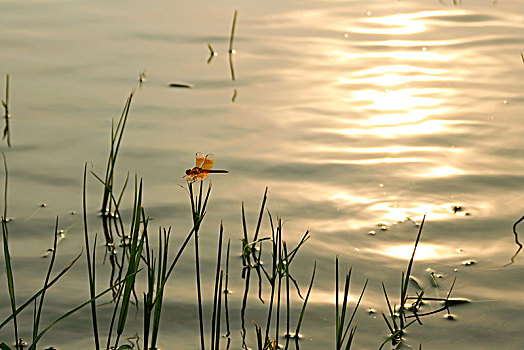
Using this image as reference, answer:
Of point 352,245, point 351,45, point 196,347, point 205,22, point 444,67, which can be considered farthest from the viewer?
point 205,22

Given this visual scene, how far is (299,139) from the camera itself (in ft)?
12.5

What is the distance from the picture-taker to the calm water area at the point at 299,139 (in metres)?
2.60

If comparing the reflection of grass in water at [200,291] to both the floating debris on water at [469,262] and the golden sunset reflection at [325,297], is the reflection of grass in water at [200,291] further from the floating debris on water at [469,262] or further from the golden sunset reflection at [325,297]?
the floating debris on water at [469,262]

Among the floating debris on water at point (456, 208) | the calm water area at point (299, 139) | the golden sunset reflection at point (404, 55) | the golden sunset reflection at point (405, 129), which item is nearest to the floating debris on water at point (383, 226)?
the calm water area at point (299, 139)

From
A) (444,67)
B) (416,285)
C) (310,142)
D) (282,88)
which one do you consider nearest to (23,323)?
(416,285)

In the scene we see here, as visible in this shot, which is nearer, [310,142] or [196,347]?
[196,347]

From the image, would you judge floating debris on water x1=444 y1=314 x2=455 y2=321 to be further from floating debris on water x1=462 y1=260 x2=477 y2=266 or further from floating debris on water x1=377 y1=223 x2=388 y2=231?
floating debris on water x1=377 y1=223 x2=388 y2=231

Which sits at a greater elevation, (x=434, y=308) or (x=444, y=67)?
(x=444, y=67)

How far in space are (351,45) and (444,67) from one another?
666 millimetres

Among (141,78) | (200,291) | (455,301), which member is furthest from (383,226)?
(141,78)

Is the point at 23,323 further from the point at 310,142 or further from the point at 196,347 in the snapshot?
the point at 310,142

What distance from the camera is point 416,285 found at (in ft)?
8.57

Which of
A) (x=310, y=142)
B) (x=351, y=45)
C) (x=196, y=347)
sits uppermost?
(x=351, y=45)

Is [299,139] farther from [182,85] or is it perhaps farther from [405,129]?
[182,85]
